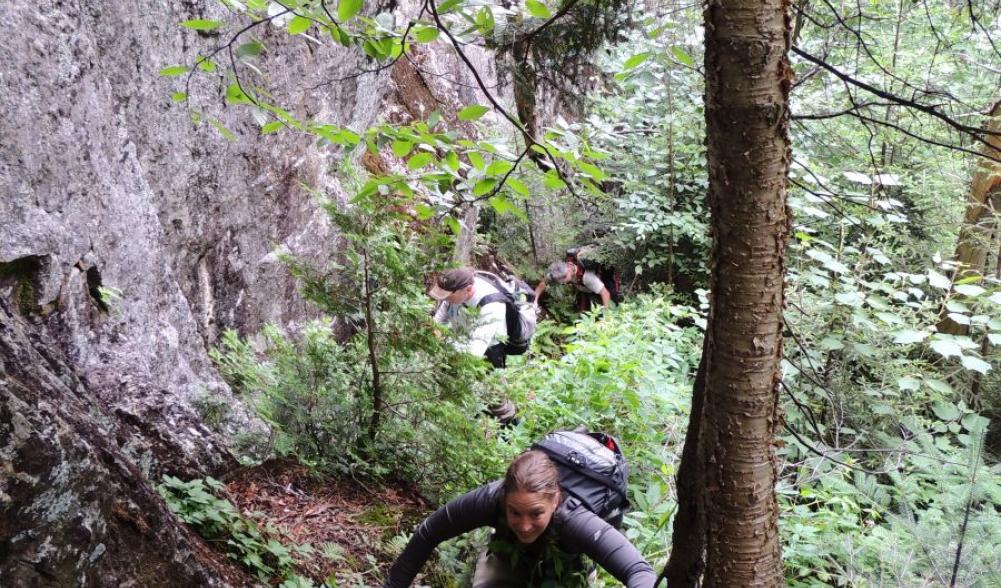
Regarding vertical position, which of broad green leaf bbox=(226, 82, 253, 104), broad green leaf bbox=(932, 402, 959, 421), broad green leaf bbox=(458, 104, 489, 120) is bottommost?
broad green leaf bbox=(932, 402, 959, 421)

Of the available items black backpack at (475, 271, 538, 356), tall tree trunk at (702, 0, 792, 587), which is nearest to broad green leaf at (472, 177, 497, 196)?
tall tree trunk at (702, 0, 792, 587)

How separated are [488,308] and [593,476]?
2.60 meters

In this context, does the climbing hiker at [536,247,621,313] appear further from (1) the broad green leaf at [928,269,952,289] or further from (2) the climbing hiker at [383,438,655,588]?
(2) the climbing hiker at [383,438,655,588]

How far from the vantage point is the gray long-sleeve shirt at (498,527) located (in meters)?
3.08

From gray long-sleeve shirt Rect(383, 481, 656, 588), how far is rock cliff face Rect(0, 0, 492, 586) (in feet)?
3.47

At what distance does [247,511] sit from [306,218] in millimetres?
3989

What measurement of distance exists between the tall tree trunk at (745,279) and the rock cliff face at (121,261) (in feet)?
6.18

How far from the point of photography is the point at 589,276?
10047 millimetres

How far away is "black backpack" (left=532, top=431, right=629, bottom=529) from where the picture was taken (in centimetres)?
340

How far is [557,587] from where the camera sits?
325 cm

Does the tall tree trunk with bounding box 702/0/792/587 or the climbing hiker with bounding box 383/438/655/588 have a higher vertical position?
the tall tree trunk with bounding box 702/0/792/587

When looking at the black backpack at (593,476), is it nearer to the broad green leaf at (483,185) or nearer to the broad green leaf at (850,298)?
the broad green leaf at (483,185)

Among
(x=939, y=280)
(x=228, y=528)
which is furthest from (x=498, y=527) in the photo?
(x=939, y=280)

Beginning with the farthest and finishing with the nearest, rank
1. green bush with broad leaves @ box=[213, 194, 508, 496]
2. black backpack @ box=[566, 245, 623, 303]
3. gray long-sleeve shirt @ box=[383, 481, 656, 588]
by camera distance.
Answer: black backpack @ box=[566, 245, 623, 303] → green bush with broad leaves @ box=[213, 194, 508, 496] → gray long-sleeve shirt @ box=[383, 481, 656, 588]
